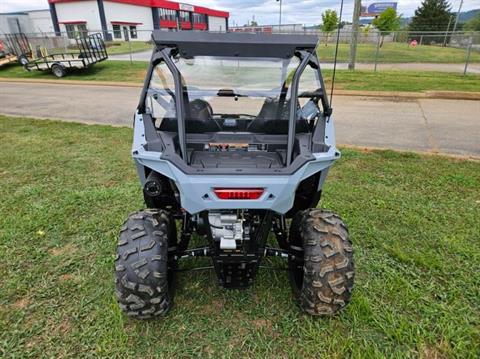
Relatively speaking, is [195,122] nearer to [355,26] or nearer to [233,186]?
[233,186]

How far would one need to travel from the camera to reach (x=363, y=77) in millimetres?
15047

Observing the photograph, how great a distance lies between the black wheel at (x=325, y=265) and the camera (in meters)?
2.39

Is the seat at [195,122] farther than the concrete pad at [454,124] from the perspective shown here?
No

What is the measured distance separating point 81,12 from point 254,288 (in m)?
53.2

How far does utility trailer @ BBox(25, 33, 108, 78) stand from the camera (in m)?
17.1

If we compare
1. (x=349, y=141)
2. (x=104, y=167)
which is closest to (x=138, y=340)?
(x=104, y=167)

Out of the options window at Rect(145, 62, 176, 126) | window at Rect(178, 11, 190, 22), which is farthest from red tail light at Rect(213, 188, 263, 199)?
window at Rect(178, 11, 190, 22)

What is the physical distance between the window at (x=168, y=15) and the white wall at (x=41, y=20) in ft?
51.7

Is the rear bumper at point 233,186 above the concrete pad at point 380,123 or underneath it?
above

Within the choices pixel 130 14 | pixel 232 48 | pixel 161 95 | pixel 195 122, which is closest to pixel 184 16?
pixel 130 14

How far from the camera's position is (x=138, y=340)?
8.09ft

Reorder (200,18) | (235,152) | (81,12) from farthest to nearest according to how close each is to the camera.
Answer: (200,18), (81,12), (235,152)

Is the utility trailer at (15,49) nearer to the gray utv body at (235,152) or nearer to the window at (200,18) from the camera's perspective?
the gray utv body at (235,152)

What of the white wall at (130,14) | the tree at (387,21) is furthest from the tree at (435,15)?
the white wall at (130,14)
